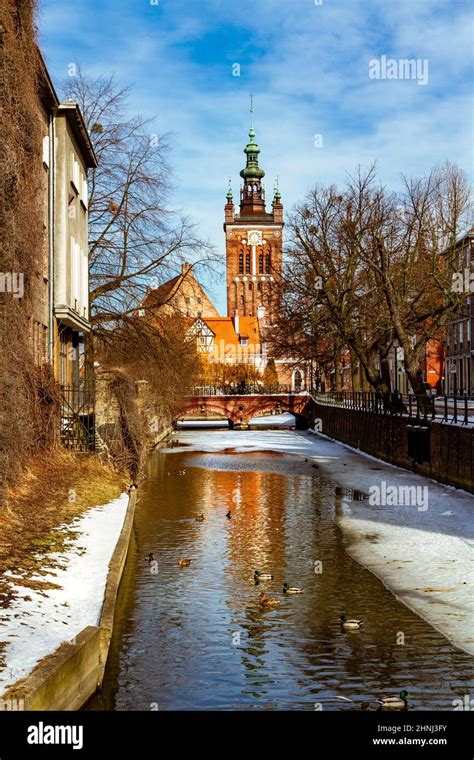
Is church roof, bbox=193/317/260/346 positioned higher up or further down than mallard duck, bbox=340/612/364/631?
higher up

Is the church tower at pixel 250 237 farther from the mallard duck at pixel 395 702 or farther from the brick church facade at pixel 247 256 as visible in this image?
the mallard duck at pixel 395 702

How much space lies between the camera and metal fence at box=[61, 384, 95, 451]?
25.0m

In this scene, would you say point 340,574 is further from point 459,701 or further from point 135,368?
point 135,368

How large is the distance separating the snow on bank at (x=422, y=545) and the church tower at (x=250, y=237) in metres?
107

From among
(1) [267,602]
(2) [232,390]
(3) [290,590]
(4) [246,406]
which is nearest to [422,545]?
(3) [290,590]

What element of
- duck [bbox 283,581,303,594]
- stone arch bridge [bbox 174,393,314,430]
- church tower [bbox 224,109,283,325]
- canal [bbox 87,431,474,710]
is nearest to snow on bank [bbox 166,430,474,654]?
canal [bbox 87,431,474,710]

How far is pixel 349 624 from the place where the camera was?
499 inches

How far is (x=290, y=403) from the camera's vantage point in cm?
7362

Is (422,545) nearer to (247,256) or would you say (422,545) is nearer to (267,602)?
(267,602)

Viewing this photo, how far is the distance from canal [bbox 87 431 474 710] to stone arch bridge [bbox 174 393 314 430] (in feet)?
163

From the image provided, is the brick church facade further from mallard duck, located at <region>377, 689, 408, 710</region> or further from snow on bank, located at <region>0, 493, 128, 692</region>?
mallard duck, located at <region>377, 689, 408, 710</region>

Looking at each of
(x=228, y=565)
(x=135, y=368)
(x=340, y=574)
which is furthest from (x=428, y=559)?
(x=135, y=368)

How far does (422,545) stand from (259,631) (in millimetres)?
6772

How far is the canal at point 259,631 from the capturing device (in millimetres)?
10234
